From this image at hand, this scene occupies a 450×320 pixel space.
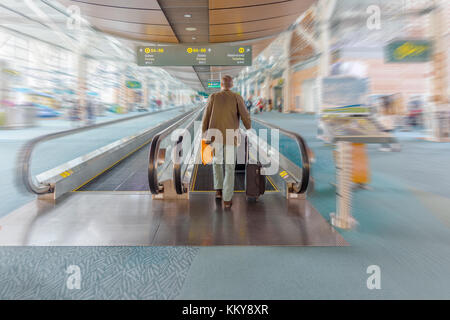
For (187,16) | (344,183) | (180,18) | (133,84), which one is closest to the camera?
(344,183)

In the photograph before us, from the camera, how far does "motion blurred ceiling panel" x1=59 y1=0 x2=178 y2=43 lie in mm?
9438

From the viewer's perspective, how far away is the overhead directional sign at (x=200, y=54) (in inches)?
479

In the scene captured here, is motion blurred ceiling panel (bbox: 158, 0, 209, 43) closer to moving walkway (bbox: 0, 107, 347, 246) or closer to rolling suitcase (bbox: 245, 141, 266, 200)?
moving walkway (bbox: 0, 107, 347, 246)

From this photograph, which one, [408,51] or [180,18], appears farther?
[408,51]

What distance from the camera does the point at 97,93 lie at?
18781 millimetres

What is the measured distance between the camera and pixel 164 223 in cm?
332

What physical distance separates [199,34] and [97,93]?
8.53 meters

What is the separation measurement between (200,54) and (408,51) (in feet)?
27.8

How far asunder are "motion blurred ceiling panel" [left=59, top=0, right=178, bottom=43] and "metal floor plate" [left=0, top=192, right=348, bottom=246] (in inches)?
281

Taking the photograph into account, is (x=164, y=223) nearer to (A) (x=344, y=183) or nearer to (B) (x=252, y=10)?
(A) (x=344, y=183)

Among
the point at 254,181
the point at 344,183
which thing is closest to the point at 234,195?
the point at 254,181

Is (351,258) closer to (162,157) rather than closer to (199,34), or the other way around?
(162,157)

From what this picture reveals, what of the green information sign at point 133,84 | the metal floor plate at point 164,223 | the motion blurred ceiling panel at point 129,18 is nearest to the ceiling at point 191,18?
the motion blurred ceiling panel at point 129,18

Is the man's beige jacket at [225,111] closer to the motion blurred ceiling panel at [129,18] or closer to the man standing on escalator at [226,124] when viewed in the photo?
the man standing on escalator at [226,124]
